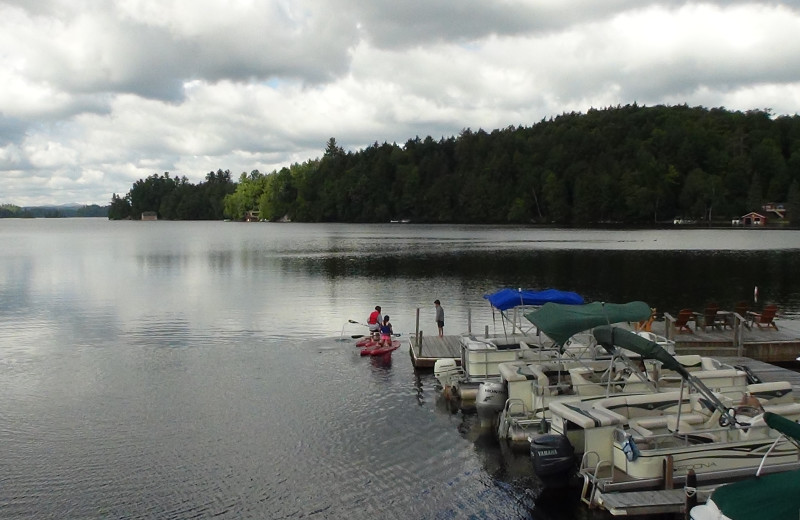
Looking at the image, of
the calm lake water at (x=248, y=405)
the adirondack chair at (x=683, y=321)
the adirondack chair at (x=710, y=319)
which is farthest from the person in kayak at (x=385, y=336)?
the adirondack chair at (x=710, y=319)

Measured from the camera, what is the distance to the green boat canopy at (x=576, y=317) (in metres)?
17.5

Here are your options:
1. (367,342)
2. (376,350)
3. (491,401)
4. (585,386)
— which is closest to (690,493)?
(585,386)

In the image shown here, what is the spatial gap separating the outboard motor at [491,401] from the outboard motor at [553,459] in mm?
3955

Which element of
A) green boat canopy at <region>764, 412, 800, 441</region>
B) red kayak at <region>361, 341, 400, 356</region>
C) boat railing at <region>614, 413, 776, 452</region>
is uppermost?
green boat canopy at <region>764, 412, 800, 441</region>

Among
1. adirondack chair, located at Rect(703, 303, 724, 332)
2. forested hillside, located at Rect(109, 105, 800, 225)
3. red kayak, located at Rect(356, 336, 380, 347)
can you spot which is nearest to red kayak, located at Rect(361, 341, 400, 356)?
red kayak, located at Rect(356, 336, 380, 347)

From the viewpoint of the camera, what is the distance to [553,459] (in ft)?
47.0

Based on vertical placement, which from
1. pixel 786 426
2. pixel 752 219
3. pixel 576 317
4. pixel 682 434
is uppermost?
pixel 752 219

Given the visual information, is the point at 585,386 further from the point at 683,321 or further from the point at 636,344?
the point at 683,321

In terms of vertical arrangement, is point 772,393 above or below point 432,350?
above

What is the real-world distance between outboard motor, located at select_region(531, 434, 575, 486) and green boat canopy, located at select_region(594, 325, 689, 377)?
2.61 meters

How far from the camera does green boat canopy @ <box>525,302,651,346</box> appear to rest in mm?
17547

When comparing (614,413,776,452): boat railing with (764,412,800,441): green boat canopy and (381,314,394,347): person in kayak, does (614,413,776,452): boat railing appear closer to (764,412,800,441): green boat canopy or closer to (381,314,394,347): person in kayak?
(764,412,800,441): green boat canopy

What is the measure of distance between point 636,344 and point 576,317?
2.61 m

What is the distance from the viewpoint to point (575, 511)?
14.0 m
